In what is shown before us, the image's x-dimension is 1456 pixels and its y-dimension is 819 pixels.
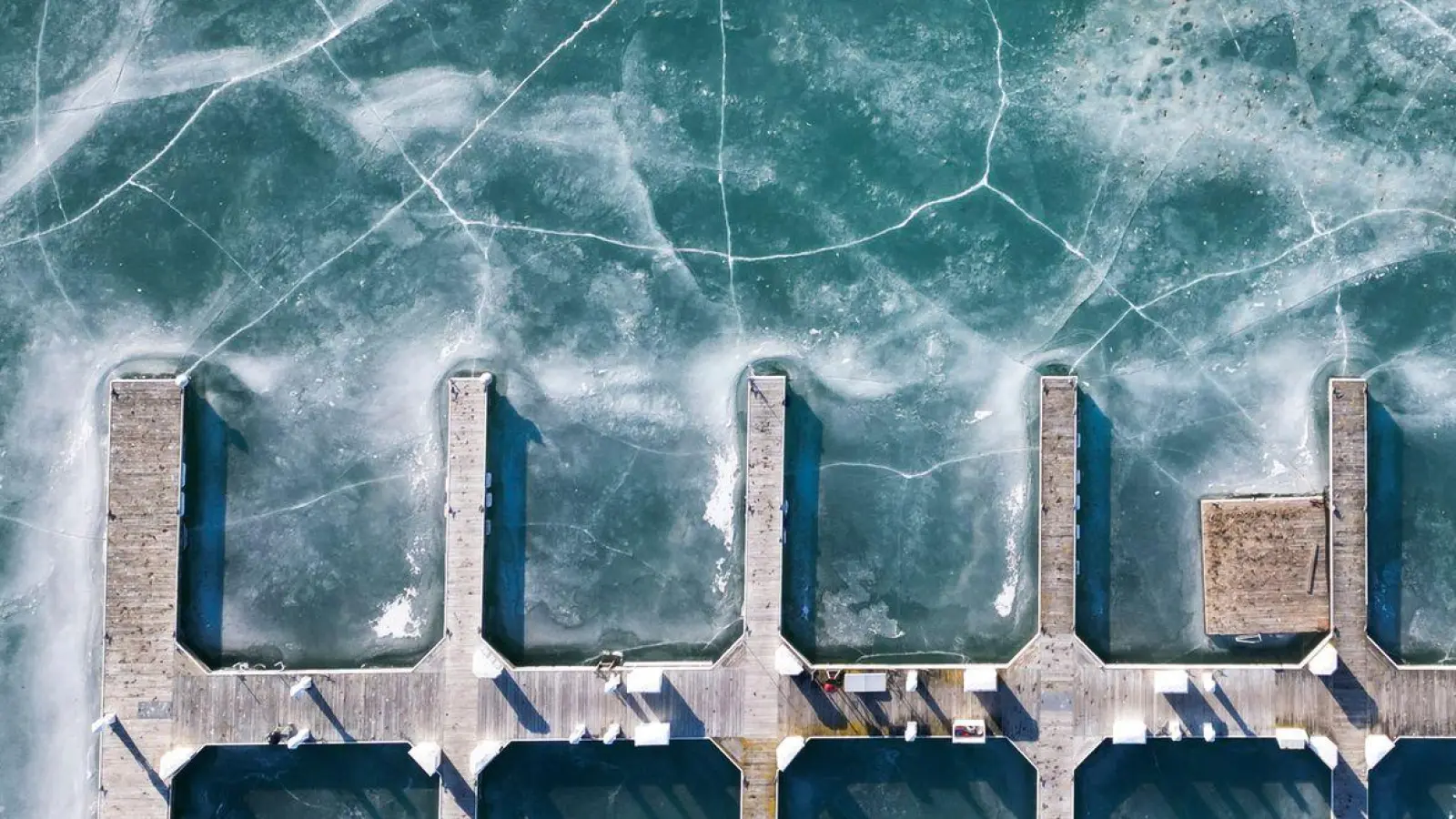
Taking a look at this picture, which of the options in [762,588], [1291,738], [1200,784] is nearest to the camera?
[1291,738]

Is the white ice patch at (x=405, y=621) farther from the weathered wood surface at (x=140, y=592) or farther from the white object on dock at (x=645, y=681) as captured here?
the white object on dock at (x=645, y=681)

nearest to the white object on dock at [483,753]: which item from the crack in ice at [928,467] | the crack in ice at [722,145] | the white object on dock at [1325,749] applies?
the crack in ice at [928,467]

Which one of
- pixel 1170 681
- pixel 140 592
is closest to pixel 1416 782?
pixel 1170 681

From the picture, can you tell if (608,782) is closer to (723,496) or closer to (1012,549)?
(723,496)

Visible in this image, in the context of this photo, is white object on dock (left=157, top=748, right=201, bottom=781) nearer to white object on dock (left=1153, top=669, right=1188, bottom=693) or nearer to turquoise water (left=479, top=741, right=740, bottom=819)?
turquoise water (left=479, top=741, right=740, bottom=819)

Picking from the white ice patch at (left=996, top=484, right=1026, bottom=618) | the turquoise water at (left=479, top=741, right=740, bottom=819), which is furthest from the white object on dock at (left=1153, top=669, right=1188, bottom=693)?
the turquoise water at (left=479, top=741, right=740, bottom=819)

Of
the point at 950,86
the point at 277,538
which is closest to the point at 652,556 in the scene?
the point at 277,538
